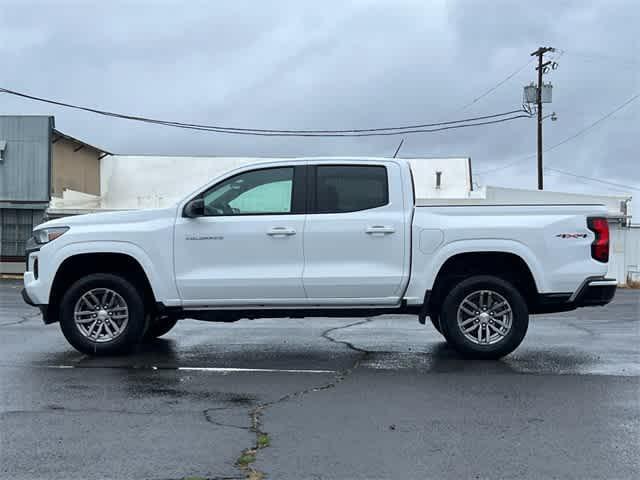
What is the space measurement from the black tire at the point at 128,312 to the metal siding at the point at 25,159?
78.1ft

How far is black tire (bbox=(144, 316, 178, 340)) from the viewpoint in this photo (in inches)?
412

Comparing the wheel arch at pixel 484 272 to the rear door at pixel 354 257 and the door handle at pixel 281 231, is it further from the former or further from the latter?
the door handle at pixel 281 231

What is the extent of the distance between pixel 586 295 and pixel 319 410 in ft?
11.6

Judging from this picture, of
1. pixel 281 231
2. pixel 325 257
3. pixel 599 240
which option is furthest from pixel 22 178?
pixel 599 240

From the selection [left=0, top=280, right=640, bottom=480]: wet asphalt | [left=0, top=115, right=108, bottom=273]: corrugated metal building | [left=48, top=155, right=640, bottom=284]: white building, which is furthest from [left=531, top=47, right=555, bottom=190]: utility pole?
[left=0, top=280, right=640, bottom=480]: wet asphalt

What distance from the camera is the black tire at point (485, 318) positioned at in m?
8.86

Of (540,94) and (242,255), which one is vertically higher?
(540,94)

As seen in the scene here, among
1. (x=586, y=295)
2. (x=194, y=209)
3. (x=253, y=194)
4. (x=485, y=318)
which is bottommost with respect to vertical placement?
(x=485, y=318)

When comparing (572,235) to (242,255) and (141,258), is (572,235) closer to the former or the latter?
(242,255)

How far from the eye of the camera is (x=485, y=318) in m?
8.99

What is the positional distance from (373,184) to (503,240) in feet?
4.74

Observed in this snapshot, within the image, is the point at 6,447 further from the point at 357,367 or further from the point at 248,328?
the point at 248,328

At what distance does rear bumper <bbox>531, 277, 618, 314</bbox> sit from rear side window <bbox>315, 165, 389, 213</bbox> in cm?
193

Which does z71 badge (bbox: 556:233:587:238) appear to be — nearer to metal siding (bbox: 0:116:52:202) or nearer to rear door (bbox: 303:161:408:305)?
rear door (bbox: 303:161:408:305)
